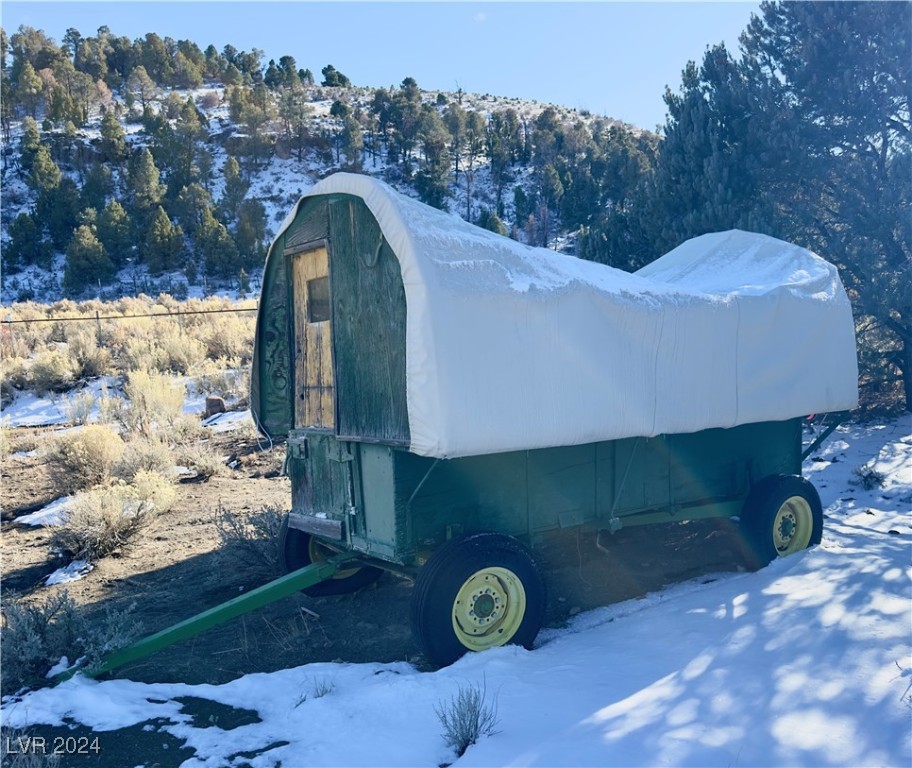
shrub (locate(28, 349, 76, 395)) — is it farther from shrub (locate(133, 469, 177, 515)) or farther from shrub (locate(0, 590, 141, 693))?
shrub (locate(0, 590, 141, 693))

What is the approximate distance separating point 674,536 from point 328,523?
149 inches

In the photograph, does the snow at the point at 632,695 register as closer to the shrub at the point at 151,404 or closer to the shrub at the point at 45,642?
the shrub at the point at 45,642

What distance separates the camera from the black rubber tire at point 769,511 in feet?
21.1

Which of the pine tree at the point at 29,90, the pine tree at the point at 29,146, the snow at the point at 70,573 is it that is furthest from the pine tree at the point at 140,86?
the snow at the point at 70,573

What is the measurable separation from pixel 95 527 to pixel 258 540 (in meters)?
1.81

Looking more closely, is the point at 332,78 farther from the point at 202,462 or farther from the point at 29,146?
the point at 202,462

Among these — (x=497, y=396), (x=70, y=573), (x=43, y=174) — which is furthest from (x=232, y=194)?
(x=497, y=396)

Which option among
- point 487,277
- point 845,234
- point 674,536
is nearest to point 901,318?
point 845,234

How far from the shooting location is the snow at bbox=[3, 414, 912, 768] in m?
3.55

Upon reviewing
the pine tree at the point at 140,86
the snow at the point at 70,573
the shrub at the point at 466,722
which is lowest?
the snow at the point at 70,573

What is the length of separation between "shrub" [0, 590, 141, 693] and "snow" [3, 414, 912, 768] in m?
0.20

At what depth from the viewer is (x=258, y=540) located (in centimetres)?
722

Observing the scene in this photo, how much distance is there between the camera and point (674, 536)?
772 centimetres

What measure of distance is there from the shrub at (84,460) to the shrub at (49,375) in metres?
7.03
